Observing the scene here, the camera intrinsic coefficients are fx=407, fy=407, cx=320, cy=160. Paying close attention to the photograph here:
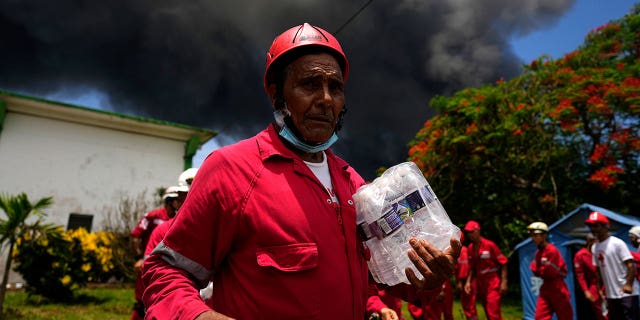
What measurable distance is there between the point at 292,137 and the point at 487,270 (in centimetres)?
911

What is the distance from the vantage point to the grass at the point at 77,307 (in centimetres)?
912

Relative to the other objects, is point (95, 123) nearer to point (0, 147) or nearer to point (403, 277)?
point (0, 147)

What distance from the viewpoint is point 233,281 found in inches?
54.6

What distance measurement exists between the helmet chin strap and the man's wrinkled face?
28 millimetres

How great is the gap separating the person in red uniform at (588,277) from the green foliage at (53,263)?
39.7 ft

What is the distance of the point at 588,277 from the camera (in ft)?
29.4

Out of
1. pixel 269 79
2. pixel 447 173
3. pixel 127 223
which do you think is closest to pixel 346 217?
pixel 269 79

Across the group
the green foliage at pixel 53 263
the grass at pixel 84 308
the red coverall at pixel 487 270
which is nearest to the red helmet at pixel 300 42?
the grass at pixel 84 308

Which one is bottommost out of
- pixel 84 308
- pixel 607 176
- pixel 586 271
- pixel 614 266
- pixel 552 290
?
pixel 84 308

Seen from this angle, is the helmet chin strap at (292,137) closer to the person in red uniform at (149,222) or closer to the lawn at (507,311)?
the person in red uniform at (149,222)

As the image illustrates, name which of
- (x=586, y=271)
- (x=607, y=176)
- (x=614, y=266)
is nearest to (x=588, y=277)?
(x=586, y=271)

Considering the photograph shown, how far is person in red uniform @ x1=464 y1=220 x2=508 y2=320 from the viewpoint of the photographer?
30.0ft

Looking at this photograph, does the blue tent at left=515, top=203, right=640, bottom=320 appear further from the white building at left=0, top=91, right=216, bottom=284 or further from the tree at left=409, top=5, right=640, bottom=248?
the white building at left=0, top=91, right=216, bottom=284

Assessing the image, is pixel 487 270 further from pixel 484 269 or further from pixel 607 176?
pixel 607 176
